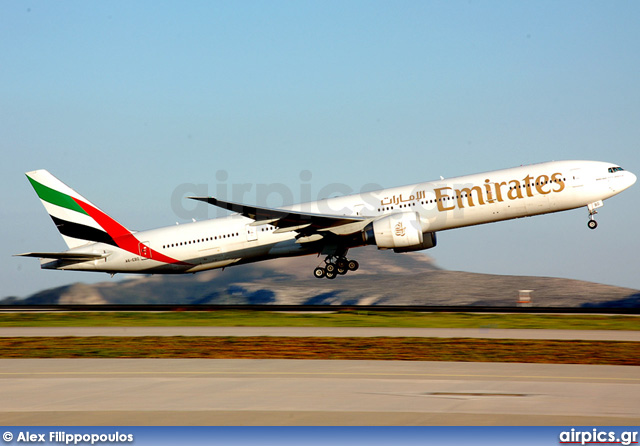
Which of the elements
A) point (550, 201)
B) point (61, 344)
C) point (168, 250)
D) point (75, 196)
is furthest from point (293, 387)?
point (75, 196)

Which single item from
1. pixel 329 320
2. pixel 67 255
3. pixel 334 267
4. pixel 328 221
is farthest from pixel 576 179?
pixel 67 255

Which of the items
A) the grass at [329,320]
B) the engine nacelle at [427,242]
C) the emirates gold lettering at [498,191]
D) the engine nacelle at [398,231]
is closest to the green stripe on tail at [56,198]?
the grass at [329,320]

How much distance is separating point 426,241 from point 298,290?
23094 millimetres

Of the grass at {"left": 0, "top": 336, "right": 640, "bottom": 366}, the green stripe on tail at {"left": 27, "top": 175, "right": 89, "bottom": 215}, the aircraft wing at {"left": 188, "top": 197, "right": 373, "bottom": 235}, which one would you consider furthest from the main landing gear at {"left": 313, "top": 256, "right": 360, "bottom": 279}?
the grass at {"left": 0, "top": 336, "right": 640, "bottom": 366}

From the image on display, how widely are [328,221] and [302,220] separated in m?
1.34

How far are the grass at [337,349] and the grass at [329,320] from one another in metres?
5.37

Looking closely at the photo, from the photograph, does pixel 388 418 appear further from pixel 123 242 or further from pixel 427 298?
pixel 427 298

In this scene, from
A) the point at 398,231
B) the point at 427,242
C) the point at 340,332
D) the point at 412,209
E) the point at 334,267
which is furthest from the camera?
the point at 334,267

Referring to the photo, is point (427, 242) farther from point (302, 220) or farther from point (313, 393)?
point (313, 393)

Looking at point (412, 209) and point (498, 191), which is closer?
point (498, 191)

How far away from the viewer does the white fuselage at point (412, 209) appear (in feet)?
118

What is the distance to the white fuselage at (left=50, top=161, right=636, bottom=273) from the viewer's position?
3584 cm

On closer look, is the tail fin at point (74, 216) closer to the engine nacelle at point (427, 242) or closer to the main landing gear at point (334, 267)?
the main landing gear at point (334, 267)

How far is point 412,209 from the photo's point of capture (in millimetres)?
37406
